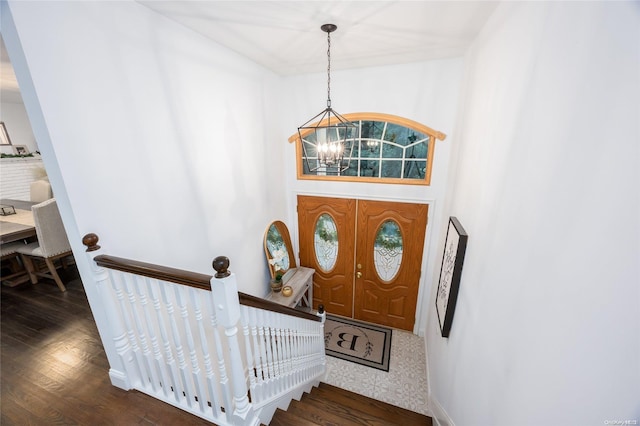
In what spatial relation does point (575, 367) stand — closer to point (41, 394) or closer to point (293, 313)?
point (293, 313)

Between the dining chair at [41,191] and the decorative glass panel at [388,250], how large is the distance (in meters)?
5.85

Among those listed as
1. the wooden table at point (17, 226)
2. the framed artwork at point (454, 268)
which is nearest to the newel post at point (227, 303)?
the framed artwork at point (454, 268)

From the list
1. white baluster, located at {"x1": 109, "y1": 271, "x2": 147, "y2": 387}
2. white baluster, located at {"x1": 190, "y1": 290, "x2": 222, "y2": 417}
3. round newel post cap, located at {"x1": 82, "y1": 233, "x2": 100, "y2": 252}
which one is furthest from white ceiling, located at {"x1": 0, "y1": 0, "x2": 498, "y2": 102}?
white baluster, located at {"x1": 190, "y1": 290, "x2": 222, "y2": 417}

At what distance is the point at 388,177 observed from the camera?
3.36 meters

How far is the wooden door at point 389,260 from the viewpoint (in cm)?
341

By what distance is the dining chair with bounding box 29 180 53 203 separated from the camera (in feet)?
14.4

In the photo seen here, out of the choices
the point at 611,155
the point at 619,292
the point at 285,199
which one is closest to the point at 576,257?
the point at 619,292

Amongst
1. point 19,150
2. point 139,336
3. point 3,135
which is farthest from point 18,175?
point 139,336

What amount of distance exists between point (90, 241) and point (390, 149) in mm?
3110

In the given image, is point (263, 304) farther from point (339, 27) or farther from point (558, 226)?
point (339, 27)

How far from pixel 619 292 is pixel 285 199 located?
354 cm

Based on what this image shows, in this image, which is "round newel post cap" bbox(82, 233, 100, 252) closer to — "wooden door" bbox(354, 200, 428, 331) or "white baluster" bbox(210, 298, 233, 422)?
"white baluster" bbox(210, 298, 233, 422)

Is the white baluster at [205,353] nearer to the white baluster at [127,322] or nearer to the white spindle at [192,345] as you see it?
the white spindle at [192,345]

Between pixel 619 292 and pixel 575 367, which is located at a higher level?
pixel 619 292
